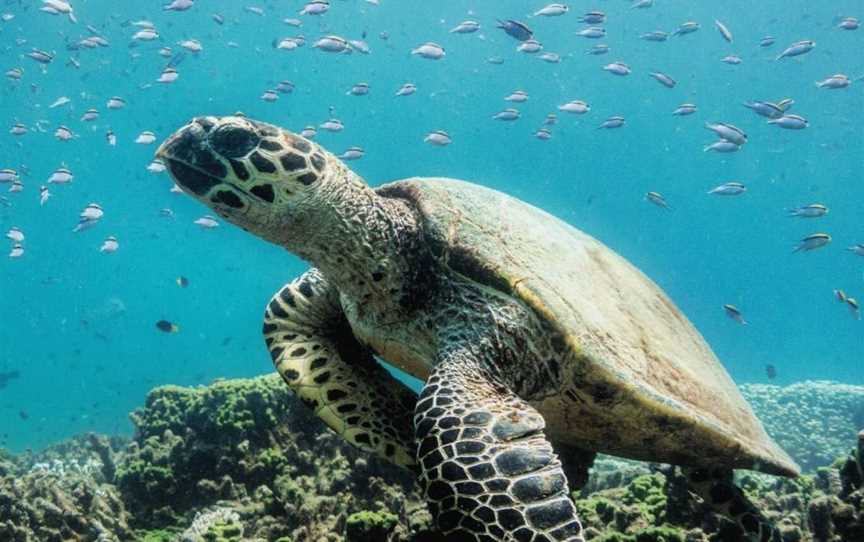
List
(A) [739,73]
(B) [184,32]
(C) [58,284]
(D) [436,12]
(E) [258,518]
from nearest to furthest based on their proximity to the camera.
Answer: (E) [258,518]
(B) [184,32]
(D) [436,12]
(A) [739,73]
(C) [58,284]

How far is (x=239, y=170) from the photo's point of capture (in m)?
3.38

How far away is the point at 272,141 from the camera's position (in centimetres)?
350

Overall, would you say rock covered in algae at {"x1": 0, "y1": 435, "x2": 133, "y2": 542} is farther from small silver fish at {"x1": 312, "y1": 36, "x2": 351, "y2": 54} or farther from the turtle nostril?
small silver fish at {"x1": 312, "y1": 36, "x2": 351, "y2": 54}

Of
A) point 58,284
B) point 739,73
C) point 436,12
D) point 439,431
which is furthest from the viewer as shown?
point 58,284

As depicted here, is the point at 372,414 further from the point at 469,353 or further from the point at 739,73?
the point at 739,73

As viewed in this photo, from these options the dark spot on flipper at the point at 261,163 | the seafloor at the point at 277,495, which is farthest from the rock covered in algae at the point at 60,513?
the dark spot on flipper at the point at 261,163

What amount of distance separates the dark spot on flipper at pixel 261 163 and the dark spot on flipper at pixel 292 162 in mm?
70

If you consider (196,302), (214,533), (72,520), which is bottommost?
(196,302)

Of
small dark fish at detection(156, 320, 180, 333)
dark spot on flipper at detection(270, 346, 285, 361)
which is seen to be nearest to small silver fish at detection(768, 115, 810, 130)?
dark spot on flipper at detection(270, 346, 285, 361)

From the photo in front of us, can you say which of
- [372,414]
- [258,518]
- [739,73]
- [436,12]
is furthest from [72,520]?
[739,73]

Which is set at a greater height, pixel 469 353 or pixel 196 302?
pixel 469 353

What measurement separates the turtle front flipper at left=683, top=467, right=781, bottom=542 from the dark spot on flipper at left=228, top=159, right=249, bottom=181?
3506 mm

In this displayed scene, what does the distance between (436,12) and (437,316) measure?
7052cm

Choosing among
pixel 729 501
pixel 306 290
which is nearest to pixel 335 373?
pixel 306 290
